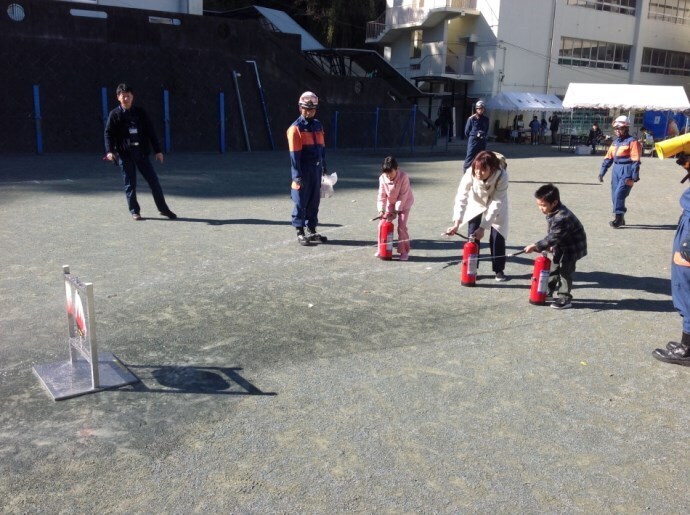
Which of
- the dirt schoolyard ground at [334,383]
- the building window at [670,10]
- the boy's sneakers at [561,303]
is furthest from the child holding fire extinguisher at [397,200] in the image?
the building window at [670,10]

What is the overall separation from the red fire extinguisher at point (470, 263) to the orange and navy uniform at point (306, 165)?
2.57 meters

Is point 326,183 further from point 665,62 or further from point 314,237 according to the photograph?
point 665,62

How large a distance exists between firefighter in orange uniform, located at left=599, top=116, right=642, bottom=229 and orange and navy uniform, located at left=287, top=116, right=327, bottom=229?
16.2 feet

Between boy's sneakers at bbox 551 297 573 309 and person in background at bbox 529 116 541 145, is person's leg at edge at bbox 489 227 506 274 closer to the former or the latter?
boy's sneakers at bbox 551 297 573 309

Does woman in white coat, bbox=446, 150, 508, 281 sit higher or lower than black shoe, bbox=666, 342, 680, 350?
higher

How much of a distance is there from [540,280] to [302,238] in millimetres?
3453

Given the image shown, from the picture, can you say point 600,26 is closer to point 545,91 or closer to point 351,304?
point 545,91

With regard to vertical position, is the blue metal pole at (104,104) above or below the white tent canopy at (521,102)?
below

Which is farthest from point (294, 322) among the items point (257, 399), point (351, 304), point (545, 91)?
point (545, 91)

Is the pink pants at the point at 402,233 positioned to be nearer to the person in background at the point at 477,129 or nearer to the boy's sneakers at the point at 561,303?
the boy's sneakers at the point at 561,303

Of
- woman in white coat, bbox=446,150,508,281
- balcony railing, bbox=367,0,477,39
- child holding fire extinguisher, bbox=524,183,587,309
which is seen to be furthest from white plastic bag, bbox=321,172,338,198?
balcony railing, bbox=367,0,477,39

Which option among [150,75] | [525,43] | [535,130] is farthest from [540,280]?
[525,43]

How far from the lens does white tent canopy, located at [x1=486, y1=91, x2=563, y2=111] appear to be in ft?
130

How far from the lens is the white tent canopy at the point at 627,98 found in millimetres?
28500
